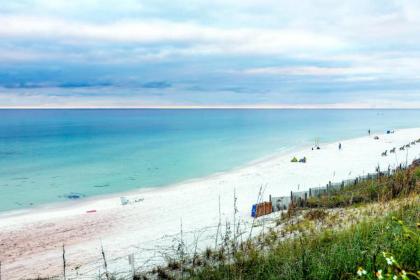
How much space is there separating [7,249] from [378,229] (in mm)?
16178

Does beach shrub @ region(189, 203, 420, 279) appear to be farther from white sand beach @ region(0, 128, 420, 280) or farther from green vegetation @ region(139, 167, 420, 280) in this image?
white sand beach @ region(0, 128, 420, 280)

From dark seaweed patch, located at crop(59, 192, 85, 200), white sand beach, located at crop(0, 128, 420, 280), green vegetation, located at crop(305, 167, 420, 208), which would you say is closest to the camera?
green vegetation, located at crop(305, 167, 420, 208)

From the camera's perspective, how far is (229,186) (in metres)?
28.2

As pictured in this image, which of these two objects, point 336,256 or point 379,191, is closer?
point 336,256

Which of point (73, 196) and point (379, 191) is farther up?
point (379, 191)

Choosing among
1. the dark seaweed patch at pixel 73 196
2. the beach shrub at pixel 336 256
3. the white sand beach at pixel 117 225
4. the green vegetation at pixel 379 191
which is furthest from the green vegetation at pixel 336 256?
the dark seaweed patch at pixel 73 196

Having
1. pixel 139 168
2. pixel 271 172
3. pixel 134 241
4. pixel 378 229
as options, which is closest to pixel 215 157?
pixel 139 168

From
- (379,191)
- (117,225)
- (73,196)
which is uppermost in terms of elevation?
(379,191)

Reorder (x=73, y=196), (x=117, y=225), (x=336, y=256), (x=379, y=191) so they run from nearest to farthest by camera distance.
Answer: (x=336, y=256) < (x=379, y=191) < (x=117, y=225) < (x=73, y=196)

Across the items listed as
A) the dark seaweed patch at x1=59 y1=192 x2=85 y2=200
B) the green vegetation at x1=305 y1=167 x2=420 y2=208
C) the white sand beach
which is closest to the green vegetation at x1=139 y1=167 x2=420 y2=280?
the green vegetation at x1=305 y1=167 x2=420 y2=208

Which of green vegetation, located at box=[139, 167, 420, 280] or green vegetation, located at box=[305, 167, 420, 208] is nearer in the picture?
green vegetation, located at box=[139, 167, 420, 280]

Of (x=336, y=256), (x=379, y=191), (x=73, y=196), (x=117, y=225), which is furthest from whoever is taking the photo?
(x=73, y=196)

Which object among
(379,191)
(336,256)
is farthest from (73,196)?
(336,256)

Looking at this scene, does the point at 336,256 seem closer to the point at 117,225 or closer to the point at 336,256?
the point at 336,256
